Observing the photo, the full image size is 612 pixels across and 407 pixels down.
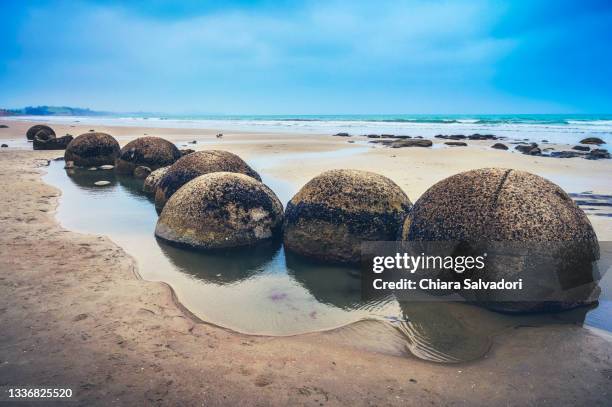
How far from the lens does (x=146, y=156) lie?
530 inches

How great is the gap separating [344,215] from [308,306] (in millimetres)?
1483

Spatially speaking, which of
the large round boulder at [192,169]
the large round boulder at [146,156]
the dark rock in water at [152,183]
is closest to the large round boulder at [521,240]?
the large round boulder at [192,169]

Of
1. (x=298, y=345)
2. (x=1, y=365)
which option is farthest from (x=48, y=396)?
(x=298, y=345)

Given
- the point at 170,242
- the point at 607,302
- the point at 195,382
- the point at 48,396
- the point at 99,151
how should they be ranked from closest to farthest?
the point at 48,396 → the point at 195,382 → the point at 607,302 → the point at 170,242 → the point at 99,151

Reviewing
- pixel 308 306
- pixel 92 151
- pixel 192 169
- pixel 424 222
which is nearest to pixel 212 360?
pixel 308 306

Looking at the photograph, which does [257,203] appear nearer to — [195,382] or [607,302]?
[195,382]

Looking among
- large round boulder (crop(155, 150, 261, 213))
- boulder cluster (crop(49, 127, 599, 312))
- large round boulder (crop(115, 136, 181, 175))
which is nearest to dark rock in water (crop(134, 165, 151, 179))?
large round boulder (crop(115, 136, 181, 175))

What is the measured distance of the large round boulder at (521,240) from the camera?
13.2 feet

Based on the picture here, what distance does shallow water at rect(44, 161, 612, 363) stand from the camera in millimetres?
3715

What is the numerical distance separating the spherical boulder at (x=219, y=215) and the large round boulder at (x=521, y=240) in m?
2.63

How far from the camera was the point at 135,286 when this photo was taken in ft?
15.0

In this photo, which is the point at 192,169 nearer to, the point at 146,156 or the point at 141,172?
the point at 141,172

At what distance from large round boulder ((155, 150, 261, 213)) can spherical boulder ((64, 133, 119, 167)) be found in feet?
27.2

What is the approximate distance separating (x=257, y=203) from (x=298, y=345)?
3.02 meters
